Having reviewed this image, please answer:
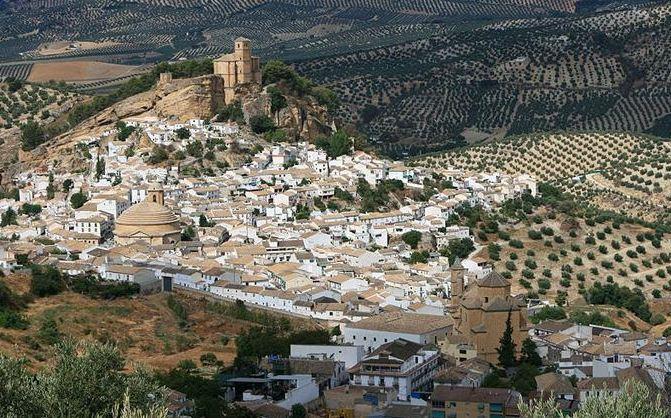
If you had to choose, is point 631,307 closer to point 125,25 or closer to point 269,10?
point 125,25

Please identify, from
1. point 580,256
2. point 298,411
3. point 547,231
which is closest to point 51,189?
point 547,231

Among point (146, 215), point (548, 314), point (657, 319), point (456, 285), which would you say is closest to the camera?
point (456, 285)

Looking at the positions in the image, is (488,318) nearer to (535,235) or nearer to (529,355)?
(529,355)

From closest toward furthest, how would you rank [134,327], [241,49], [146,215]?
[134,327] < [146,215] < [241,49]

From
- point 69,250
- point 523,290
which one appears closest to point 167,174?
point 69,250

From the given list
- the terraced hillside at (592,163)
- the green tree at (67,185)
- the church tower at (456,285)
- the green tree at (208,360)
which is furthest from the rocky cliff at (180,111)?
the green tree at (208,360)

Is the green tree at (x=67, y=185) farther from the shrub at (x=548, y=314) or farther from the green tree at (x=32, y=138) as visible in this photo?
the shrub at (x=548, y=314)

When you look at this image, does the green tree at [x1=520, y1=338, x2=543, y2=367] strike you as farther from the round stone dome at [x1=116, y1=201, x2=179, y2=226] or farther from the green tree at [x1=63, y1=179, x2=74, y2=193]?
the green tree at [x1=63, y1=179, x2=74, y2=193]
